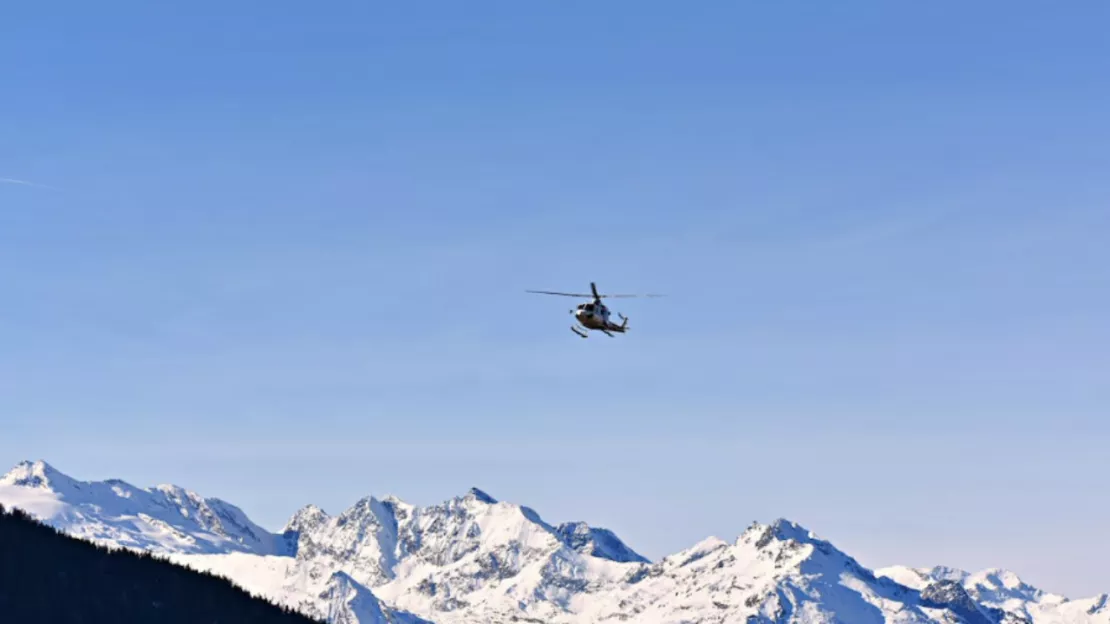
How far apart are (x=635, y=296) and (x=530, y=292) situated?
34.1 feet

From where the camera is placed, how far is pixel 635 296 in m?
161

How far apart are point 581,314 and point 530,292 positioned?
885 inches

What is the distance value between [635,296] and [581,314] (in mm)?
20191

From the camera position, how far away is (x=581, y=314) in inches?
7121

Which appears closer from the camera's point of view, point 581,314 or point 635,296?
point 635,296

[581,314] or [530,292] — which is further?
[581,314]

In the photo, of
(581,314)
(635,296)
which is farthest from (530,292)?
(581,314)

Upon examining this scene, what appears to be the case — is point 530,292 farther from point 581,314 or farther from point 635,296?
point 581,314
